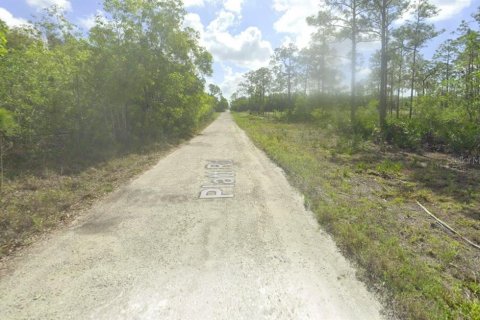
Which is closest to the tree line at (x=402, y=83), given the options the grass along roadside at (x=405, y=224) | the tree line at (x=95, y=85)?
Result: the grass along roadside at (x=405, y=224)

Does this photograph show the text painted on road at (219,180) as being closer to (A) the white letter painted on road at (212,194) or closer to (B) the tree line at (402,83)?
Answer: (A) the white letter painted on road at (212,194)

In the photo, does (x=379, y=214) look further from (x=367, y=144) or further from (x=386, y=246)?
(x=367, y=144)

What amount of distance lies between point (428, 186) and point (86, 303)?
8.45 m

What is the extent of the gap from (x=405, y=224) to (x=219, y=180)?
4.43 meters

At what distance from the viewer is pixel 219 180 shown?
767 centimetres

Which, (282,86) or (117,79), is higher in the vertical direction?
(282,86)

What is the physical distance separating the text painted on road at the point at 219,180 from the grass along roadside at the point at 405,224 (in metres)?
1.72

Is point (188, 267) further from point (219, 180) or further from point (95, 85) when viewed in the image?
point (95, 85)

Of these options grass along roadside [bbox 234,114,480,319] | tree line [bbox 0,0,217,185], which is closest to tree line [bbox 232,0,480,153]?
grass along roadside [bbox 234,114,480,319]

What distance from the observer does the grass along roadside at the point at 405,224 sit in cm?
312

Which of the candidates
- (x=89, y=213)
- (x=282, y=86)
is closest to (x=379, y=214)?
(x=89, y=213)

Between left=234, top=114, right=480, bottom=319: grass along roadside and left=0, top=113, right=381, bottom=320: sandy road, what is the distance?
0.37m

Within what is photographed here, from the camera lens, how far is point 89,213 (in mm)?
5426

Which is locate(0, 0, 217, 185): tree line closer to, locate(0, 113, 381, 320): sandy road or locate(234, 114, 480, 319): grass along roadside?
locate(0, 113, 381, 320): sandy road
